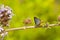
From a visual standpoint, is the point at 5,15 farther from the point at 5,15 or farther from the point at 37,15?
the point at 37,15

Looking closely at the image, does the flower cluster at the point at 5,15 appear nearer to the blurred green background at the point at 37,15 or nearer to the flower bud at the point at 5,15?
the flower bud at the point at 5,15

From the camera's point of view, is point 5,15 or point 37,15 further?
point 37,15

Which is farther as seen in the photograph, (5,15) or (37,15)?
(37,15)

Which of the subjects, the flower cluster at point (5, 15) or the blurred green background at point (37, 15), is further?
the blurred green background at point (37, 15)

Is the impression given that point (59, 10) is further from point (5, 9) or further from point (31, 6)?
point (5, 9)

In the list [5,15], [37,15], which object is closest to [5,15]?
[5,15]

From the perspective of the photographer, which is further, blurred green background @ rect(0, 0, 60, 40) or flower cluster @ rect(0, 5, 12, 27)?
blurred green background @ rect(0, 0, 60, 40)

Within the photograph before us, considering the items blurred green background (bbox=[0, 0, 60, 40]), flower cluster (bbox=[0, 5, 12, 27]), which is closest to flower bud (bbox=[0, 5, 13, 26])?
flower cluster (bbox=[0, 5, 12, 27])

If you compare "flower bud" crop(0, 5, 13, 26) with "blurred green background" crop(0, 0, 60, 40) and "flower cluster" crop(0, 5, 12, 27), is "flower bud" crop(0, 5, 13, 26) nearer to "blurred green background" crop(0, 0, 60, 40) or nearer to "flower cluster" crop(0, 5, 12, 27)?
"flower cluster" crop(0, 5, 12, 27)

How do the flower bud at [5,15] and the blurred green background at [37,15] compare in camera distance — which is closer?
the flower bud at [5,15]

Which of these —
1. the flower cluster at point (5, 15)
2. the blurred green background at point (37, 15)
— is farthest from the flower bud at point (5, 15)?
the blurred green background at point (37, 15)

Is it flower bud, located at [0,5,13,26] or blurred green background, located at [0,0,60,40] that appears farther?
blurred green background, located at [0,0,60,40]
